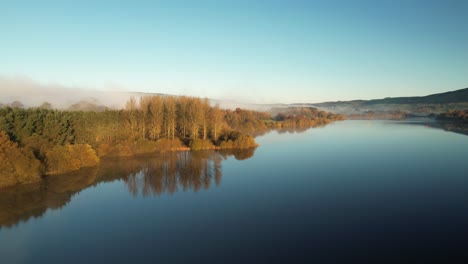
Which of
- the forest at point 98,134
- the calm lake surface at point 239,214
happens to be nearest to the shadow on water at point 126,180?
the calm lake surface at point 239,214

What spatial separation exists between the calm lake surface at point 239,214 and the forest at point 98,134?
2.14m

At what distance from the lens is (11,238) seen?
42.6 ft

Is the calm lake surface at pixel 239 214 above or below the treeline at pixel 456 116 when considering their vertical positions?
below

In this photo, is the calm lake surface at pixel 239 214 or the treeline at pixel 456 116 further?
the treeline at pixel 456 116

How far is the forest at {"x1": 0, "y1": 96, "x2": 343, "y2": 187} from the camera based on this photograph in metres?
22.3

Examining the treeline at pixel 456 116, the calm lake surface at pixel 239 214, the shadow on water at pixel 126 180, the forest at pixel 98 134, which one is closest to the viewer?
the calm lake surface at pixel 239 214

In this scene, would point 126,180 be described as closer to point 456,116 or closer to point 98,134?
point 98,134

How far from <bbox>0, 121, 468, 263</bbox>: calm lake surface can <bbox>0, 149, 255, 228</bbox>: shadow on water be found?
9cm

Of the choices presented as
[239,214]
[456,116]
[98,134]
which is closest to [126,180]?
[239,214]

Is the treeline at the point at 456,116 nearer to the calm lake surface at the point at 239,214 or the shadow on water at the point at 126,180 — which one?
the calm lake surface at the point at 239,214

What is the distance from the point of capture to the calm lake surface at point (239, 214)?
38.4 ft

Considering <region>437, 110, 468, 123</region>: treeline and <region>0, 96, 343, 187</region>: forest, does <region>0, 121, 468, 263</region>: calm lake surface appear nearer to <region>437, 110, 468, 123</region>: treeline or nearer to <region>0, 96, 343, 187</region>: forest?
<region>0, 96, 343, 187</region>: forest

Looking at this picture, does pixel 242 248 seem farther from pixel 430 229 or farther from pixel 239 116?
pixel 239 116

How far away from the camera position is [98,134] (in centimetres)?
3450
